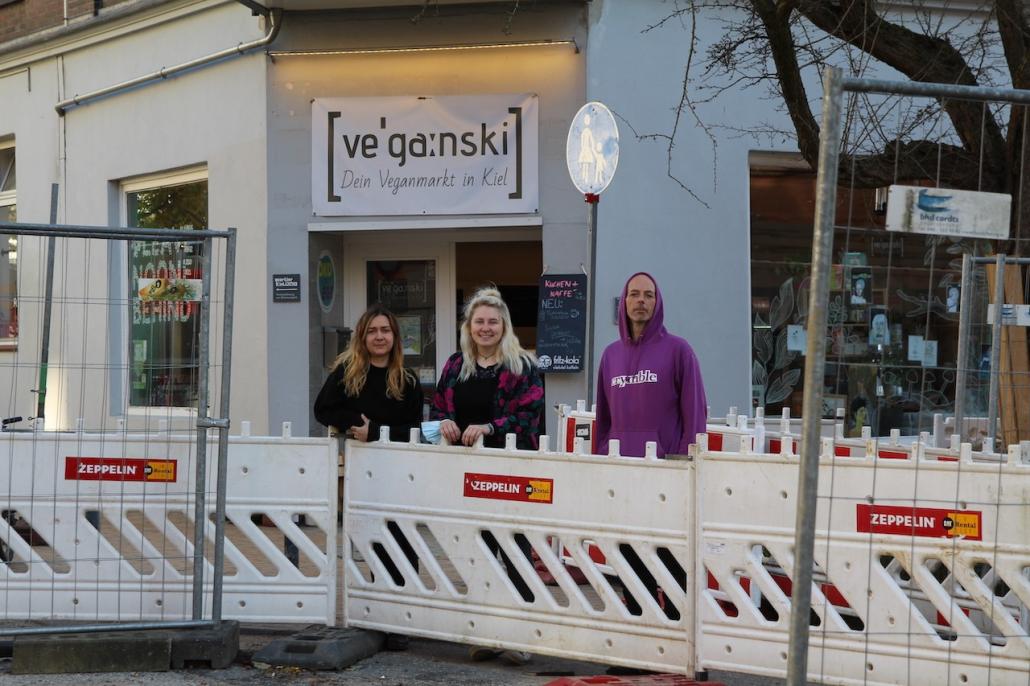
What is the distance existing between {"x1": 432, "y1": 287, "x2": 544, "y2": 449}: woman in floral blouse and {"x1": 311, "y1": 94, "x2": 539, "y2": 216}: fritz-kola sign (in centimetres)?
434

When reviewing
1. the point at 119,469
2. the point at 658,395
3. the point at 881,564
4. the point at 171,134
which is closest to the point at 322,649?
the point at 119,469

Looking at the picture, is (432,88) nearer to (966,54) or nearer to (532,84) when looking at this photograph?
(532,84)

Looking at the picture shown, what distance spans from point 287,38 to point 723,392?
4.98 m

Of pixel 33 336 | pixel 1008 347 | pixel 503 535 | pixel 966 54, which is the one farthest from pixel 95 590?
pixel 966 54

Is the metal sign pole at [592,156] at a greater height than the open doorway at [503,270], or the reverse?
the metal sign pole at [592,156]

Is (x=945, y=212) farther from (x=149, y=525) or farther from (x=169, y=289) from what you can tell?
(x=149, y=525)

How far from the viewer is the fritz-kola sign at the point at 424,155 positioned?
427 inches

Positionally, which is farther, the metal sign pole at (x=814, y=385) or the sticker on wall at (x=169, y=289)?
the sticker on wall at (x=169, y=289)

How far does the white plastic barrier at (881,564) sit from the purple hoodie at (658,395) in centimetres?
80

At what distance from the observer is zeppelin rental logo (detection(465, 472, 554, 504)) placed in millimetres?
5918

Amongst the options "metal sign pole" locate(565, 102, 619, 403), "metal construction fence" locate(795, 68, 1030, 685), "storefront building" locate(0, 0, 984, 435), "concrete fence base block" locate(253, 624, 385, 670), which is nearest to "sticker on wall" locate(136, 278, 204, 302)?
"concrete fence base block" locate(253, 624, 385, 670)

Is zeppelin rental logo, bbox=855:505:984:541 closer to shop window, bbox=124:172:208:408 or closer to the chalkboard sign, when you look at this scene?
shop window, bbox=124:172:208:408

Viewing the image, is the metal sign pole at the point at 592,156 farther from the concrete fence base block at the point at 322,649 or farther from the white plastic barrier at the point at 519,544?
the concrete fence base block at the point at 322,649

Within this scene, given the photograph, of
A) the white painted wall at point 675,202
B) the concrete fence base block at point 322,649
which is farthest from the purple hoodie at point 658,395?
the white painted wall at point 675,202
